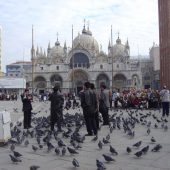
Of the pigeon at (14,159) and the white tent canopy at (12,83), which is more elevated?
the white tent canopy at (12,83)

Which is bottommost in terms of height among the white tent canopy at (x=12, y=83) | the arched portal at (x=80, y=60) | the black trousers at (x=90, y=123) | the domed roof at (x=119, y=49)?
the black trousers at (x=90, y=123)

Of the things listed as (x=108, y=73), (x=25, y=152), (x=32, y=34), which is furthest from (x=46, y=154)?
(x=108, y=73)

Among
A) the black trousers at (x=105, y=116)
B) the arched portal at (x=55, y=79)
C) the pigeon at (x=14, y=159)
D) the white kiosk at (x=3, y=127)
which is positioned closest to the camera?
the pigeon at (x=14, y=159)

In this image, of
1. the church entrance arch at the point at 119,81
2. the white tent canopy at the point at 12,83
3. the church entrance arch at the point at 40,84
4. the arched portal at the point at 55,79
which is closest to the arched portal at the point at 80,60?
the arched portal at the point at 55,79

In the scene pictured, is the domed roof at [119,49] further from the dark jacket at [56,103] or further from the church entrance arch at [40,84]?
the dark jacket at [56,103]

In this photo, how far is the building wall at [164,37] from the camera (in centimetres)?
4427

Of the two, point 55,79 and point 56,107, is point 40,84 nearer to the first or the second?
point 55,79

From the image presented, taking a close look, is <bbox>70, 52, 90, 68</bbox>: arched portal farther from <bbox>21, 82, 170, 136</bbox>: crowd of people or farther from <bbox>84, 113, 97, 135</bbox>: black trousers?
<bbox>84, 113, 97, 135</bbox>: black trousers

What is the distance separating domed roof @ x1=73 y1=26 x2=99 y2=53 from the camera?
266ft

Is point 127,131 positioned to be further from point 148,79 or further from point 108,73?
point 148,79

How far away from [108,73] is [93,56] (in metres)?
5.79

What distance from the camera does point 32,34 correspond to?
55.4m

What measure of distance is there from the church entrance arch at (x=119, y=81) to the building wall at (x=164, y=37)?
29.5 meters

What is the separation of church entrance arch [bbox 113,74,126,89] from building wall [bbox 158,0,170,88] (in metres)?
29.5
